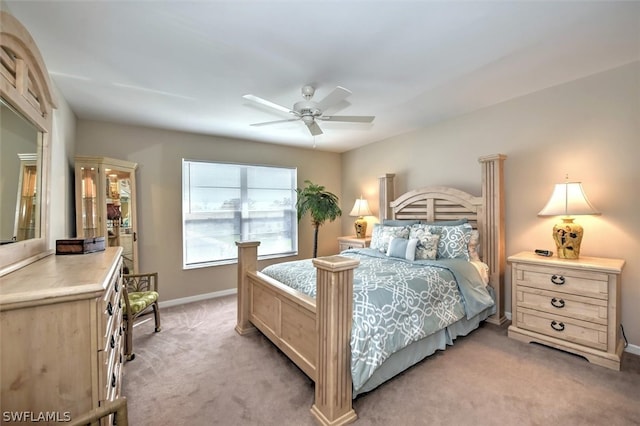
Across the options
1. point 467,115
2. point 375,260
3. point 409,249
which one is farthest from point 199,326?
point 467,115

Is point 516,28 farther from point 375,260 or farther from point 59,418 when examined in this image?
point 59,418

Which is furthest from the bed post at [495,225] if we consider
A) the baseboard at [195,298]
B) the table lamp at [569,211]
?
the baseboard at [195,298]

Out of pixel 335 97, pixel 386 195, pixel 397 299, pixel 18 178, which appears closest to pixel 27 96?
pixel 18 178

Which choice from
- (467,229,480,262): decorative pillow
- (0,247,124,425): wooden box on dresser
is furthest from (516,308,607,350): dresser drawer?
(0,247,124,425): wooden box on dresser

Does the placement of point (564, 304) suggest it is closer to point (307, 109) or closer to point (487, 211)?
point (487, 211)

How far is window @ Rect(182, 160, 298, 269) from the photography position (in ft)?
13.8

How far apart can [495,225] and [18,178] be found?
4035mm

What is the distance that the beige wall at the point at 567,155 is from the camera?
248cm

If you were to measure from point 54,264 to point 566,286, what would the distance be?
3.81m

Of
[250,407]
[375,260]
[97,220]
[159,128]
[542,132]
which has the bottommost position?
[250,407]

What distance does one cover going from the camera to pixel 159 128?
12.7 feet

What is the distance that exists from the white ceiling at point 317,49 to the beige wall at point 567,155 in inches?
8.7

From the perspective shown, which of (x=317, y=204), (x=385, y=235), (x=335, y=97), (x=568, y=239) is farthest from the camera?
(x=317, y=204)

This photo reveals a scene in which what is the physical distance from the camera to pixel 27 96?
1.61 meters
